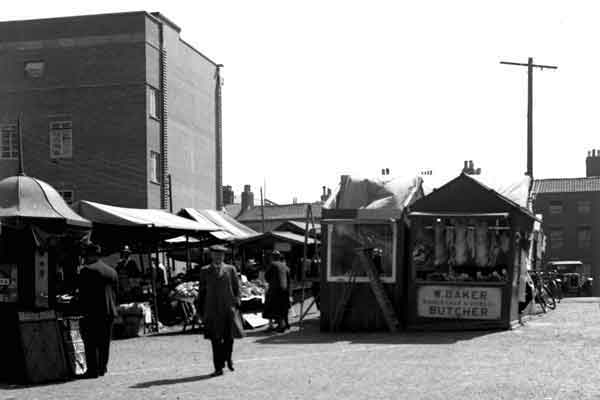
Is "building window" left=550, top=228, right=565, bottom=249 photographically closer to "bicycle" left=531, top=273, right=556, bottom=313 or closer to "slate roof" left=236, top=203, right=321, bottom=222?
"slate roof" left=236, top=203, right=321, bottom=222

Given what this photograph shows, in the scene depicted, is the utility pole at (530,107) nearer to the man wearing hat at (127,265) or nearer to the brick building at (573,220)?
the man wearing hat at (127,265)

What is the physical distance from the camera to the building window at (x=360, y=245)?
21812 mm

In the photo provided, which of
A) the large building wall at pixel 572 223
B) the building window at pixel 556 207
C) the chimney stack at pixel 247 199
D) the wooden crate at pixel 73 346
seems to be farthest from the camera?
the chimney stack at pixel 247 199

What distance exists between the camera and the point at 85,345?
14070 millimetres

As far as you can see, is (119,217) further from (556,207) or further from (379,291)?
(556,207)

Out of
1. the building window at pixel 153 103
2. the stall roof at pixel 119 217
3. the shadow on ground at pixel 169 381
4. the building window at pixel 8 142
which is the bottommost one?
the shadow on ground at pixel 169 381

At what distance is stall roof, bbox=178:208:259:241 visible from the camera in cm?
3444

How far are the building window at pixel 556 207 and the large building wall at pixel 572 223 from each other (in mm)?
180

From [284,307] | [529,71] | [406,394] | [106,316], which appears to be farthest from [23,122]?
[406,394]

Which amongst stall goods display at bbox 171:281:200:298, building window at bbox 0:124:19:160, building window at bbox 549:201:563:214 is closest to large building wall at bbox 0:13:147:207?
building window at bbox 0:124:19:160

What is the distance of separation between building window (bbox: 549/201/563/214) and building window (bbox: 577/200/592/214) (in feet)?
4.78

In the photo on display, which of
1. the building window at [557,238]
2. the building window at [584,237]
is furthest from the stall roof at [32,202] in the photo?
the building window at [584,237]

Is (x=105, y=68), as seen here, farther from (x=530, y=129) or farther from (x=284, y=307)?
(x=284, y=307)

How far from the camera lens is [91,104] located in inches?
1940
